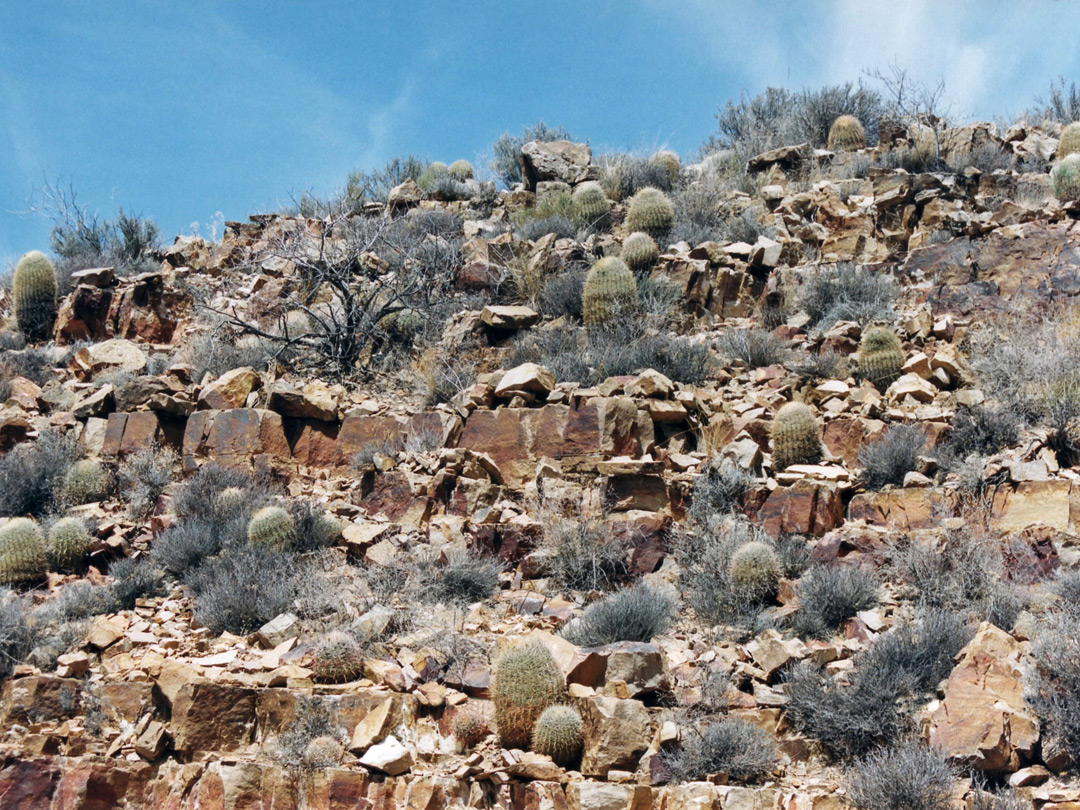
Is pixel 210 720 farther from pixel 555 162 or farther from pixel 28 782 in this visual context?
pixel 555 162

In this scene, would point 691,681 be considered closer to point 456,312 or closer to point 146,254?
point 456,312

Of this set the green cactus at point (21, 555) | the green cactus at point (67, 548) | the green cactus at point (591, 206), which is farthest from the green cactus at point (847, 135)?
the green cactus at point (21, 555)

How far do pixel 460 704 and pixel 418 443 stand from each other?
433cm

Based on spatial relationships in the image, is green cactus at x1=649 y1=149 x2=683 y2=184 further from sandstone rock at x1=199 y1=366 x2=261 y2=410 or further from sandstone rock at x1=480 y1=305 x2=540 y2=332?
sandstone rock at x1=199 y1=366 x2=261 y2=410

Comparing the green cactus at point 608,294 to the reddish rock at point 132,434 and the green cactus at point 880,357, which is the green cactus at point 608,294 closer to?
the green cactus at point 880,357

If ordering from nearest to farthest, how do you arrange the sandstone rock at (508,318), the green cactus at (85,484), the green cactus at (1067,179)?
the green cactus at (85,484), the sandstone rock at (508,318), the green cactus at (1067,179)

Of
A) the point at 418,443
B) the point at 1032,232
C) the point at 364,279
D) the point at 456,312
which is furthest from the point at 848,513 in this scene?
the point at 364,279

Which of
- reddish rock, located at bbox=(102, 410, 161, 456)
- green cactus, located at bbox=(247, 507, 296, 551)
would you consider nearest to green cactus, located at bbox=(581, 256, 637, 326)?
green cactus, located at bbox=(247, 507, 296, 551)

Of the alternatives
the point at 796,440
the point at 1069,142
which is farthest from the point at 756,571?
the point at 1069,142

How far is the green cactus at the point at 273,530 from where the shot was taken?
10.2 meters

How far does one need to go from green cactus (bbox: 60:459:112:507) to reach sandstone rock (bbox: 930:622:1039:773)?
9.33m

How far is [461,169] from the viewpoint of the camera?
23.8m

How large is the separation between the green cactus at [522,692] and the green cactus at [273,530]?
3468 mm

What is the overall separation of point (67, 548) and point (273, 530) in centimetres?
225
